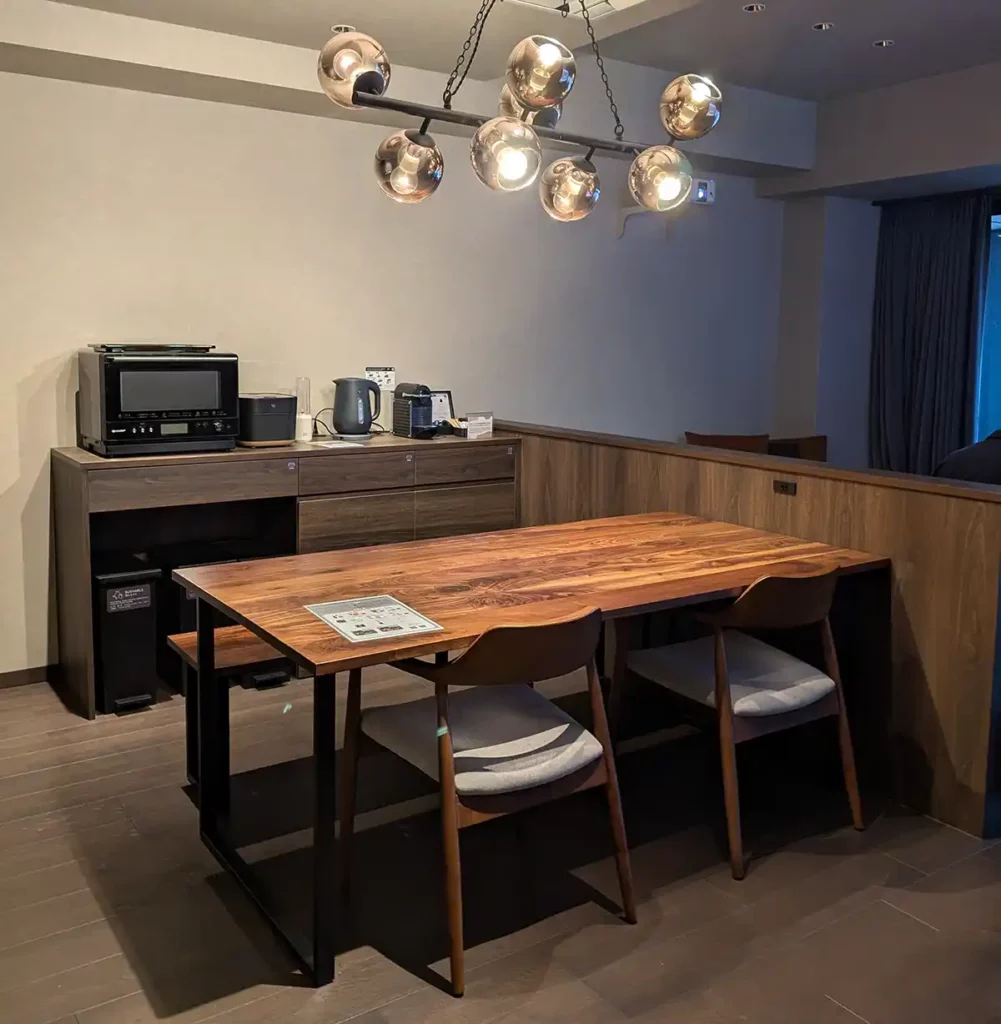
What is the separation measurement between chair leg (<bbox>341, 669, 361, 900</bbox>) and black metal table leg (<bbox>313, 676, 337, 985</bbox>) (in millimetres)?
310

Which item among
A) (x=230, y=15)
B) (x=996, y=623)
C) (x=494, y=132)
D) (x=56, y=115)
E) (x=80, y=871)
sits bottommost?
(x=80, y=871)

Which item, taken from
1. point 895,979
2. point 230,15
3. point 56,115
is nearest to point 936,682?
point 895,979

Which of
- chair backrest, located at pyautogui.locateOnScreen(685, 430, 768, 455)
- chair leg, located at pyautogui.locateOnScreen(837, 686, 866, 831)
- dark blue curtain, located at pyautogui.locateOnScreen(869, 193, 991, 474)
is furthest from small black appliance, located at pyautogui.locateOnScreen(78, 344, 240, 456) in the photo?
dark blue curtain, located at pyautogui.locateOnScreen(869, 193, 991, 474)

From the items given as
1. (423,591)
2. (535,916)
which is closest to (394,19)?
(423,591)

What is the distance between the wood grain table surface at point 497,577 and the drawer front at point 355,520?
3.52 ft

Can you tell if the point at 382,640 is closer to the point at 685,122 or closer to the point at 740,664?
the point at 740,664

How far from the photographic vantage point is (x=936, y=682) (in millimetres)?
2770

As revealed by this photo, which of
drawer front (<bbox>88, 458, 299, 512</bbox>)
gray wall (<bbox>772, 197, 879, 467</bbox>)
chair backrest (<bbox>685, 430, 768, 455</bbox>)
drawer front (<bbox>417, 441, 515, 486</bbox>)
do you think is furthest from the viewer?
gray wall (<bbox>772, 197, 879, 467</bbox>)

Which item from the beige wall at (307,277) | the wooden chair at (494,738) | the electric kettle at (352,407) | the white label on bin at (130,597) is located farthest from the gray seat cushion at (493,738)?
the beige wall at (307,277)

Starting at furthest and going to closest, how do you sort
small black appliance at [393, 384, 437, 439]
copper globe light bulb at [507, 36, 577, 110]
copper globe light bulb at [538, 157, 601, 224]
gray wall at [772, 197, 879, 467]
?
1. gray wall at [772, 197, 879, 467]
2. small black appliance at [393, 384, 437, 439]
3. copper globe light bulb at [538, 157, 601, 224]
4. copper globe light bulb at [507, 36, 577, 110]

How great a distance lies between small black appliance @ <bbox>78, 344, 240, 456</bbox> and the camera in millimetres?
3523

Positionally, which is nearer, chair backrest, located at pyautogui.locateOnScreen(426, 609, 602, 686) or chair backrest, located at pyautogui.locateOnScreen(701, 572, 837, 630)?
chair backrest, located at pyautogui.locateOnScreen(426, 609, 602, 686)

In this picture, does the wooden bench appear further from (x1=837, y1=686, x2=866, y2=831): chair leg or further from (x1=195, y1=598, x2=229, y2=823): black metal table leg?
(x1=837, y1=686, x2=866, y2=831): chair leg

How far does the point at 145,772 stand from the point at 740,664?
180cm
